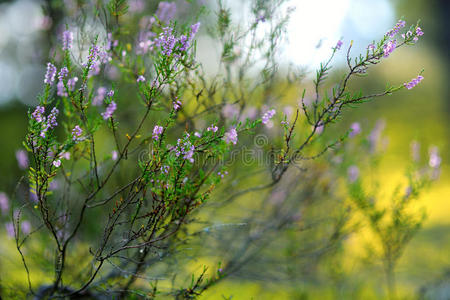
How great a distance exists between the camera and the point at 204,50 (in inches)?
233

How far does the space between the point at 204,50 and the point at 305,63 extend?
10.3 feet

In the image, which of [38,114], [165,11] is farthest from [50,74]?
[165,11]

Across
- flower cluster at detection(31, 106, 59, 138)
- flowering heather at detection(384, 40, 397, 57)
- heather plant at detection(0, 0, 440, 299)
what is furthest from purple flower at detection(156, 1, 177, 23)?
flowering heather at detection(384, 40, 397, 57)

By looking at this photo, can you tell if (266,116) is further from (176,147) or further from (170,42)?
(170,42)

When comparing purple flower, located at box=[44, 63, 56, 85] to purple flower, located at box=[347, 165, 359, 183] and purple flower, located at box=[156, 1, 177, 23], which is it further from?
purple flower, located at box=[347, 165, 359, 183]

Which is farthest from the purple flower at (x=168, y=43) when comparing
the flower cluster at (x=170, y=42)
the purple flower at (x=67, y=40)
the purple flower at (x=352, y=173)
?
the purple flower at (x=352, y=173)

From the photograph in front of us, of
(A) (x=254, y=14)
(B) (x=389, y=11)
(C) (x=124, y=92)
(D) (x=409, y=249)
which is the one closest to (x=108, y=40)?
(A) (x=254, y=14)

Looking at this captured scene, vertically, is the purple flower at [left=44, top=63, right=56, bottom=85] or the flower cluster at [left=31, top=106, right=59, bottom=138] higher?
the purple flower at [left=44, top=63, right=56, bottom=85]

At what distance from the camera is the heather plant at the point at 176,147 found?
6.31 ft

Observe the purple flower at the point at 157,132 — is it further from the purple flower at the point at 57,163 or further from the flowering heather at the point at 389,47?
the flowering heather at the point at 389,47

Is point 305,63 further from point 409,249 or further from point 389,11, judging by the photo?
point 389,11

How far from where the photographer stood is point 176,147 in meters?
1.88

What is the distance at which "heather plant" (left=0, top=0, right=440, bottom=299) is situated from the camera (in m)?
1.92

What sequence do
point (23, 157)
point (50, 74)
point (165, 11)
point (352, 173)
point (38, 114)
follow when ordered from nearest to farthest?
point (38, 114) < point (50, 74) < point (165, 11) < point (23, 157) < point (352, 173)
